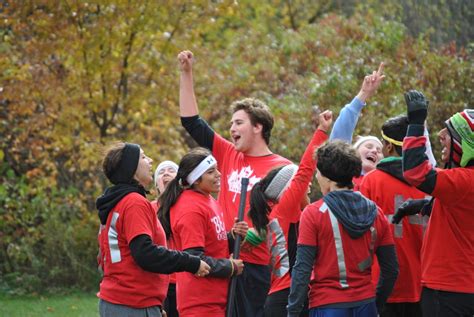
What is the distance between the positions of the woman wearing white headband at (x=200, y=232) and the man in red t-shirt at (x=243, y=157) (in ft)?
1.01

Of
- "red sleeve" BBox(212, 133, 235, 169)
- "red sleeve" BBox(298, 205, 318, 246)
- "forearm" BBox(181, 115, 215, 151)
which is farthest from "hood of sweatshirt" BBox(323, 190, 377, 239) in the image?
"forearm" BBox(181, 115, 215, 151)

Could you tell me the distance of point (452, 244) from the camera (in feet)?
20.4

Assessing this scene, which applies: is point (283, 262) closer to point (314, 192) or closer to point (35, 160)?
point (314, 192)

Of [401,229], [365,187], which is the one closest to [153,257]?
[365,187]

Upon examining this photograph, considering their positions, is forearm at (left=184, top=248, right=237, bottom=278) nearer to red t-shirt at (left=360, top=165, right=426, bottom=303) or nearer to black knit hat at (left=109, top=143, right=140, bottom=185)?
black knit hat at (left=109, top=143, right=140, bottom=185)

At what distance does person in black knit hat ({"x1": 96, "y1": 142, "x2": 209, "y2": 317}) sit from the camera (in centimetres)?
623

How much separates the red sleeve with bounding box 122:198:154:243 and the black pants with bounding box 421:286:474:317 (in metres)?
1.87

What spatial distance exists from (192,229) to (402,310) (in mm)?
1760

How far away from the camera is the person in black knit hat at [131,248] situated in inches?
245

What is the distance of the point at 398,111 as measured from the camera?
1317cm

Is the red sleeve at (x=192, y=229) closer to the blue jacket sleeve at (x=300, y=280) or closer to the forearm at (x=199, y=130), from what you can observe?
the blue jacket sleeve at (x=300, y=280)

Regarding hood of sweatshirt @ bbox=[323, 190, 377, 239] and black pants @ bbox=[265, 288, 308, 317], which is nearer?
hood of sweatshirt @ bbox=[323, 190, 377, 239]

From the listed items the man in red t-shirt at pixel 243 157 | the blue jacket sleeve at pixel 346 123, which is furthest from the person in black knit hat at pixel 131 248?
the blue jacket sleeve at pixel 346 123

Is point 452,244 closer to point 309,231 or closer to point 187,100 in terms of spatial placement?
point 309,231
